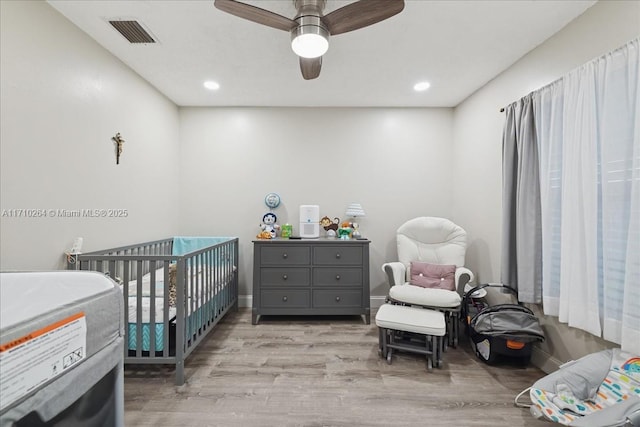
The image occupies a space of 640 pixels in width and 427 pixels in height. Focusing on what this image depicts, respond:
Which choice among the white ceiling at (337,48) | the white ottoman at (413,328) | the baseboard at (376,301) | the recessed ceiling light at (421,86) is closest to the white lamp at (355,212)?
the baseboard at (376,301)

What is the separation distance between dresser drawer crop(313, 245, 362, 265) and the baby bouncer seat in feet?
5.93

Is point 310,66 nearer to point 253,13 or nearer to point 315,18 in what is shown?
point 315,18

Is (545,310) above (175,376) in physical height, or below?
above

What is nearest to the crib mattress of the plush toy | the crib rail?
the crib rail

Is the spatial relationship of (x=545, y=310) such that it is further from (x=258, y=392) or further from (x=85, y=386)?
(x=85, y=386)

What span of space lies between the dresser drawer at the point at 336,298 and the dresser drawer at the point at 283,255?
14.8 inches

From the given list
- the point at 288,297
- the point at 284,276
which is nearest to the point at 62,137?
the point at 284,276

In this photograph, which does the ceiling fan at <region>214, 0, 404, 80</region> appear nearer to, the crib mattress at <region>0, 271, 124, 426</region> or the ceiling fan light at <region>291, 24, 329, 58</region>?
the ceiling fan light at <region>291, 24, 329, 58</region>

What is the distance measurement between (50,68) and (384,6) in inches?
82.0

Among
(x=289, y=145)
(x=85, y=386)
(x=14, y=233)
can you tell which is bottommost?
(x=85, y=386)

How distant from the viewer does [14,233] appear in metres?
1.72

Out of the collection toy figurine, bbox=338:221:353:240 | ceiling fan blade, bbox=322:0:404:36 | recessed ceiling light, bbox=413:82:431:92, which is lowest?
toy figurine, bbox=338:221:353:240

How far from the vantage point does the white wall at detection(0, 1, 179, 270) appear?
1681 millimetres

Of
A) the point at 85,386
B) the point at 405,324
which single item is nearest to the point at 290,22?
the point at 85,386
